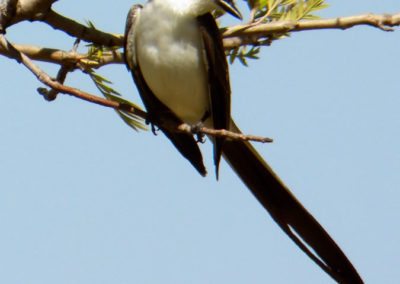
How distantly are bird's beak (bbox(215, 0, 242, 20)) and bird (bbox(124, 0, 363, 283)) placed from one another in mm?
253

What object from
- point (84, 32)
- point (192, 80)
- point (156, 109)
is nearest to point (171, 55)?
point (192, 80)

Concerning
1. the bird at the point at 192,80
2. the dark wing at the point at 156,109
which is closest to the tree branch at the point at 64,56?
the bird at the point at 192,80

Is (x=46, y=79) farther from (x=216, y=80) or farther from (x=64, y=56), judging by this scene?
(x=216, y=80)

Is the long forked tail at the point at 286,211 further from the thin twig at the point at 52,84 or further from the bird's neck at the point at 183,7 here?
the thin twig at the point at 52,84

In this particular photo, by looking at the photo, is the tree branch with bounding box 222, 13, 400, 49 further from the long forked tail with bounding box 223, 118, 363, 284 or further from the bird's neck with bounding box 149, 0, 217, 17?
the bird's neck with bounding box 149, 0, 217, 17

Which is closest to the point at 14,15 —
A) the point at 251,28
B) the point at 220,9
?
the point at 251,28

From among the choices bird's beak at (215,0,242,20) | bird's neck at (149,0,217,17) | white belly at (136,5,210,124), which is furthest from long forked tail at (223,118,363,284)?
bird's beak at (215,0,242,20)

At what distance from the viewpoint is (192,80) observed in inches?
150

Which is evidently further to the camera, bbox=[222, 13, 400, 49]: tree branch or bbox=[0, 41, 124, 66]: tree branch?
bbox=[0, 41, 124, 66]: tree branch

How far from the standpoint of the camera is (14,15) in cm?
212

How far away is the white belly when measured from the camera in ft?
12.2

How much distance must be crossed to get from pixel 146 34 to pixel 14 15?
165 cm

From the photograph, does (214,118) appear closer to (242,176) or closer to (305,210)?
(242,176)

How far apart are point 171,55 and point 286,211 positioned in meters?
0.97
